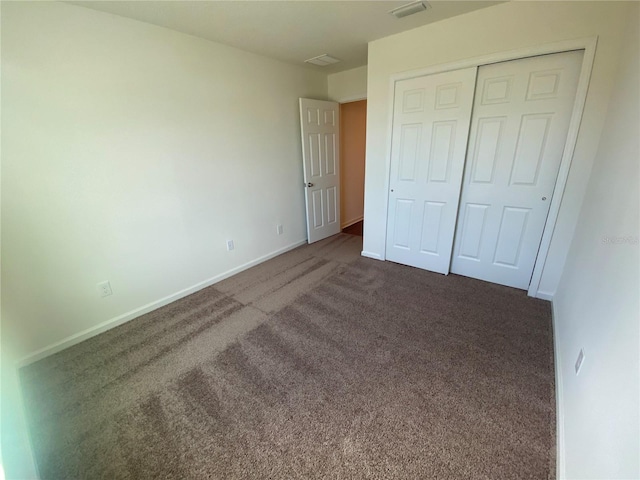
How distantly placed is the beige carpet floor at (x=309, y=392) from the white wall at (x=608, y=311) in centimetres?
25

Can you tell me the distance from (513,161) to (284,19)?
2.23 m

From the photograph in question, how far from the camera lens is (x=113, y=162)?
6.71 ft

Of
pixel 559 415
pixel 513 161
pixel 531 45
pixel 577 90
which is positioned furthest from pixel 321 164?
pixel 559 415

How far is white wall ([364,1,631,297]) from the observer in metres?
1.81

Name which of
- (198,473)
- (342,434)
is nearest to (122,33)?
(198,473)

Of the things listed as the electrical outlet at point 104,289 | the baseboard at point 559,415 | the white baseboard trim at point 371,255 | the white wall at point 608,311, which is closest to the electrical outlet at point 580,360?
the white wall at point 608,311

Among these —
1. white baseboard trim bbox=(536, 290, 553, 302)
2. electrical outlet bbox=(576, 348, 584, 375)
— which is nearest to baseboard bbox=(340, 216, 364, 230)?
white baseboard trim bbox=(536, 290, 553, 302)

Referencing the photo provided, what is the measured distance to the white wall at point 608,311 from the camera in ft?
2.64

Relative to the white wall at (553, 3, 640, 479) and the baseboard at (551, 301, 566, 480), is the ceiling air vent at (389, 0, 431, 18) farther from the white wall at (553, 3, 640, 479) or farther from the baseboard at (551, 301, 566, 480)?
the baseboard at (551, 301, 566, 480)

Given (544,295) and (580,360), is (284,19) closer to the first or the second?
(580,360)

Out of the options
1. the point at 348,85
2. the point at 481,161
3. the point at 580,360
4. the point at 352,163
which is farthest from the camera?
the point at 352,163

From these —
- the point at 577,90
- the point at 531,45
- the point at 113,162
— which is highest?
the point at 531,45

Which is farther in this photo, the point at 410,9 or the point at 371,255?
the point at 371,255

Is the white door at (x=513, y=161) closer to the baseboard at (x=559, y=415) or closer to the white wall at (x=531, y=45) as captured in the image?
the white wall at (x=531, y=45)
